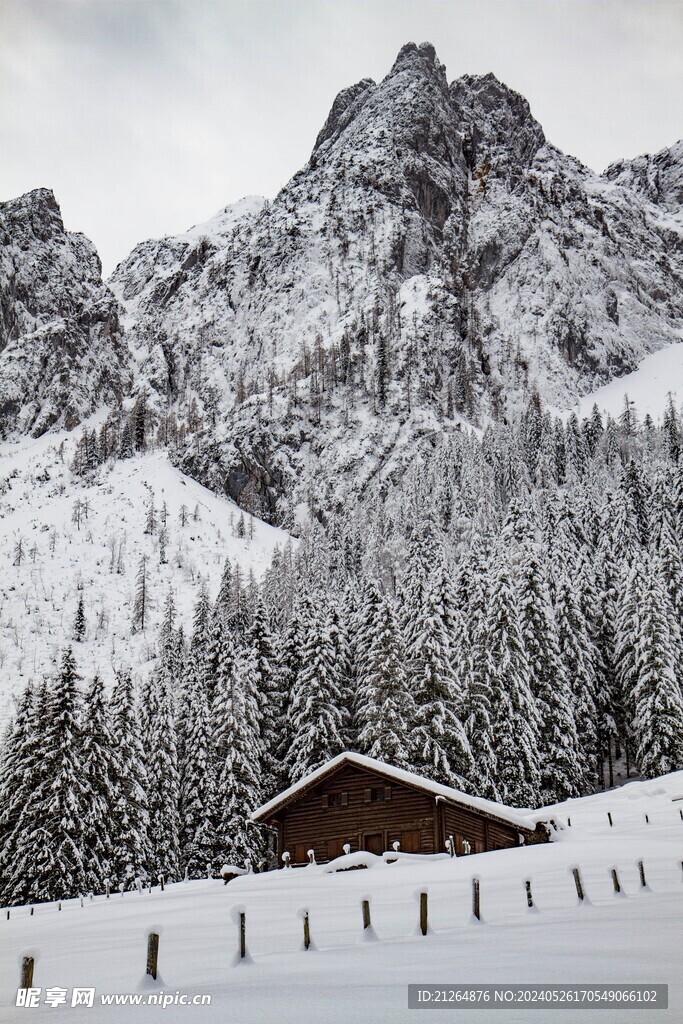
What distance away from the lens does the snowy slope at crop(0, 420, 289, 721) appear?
112m

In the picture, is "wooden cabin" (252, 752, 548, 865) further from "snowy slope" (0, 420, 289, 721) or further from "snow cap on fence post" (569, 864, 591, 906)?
"snowy slope" (0, 420, 289, 721)

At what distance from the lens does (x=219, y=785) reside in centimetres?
3966

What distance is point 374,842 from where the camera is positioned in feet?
99.9

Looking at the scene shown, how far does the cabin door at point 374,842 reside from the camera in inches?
1195

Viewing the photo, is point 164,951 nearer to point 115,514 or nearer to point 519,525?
point 519,525

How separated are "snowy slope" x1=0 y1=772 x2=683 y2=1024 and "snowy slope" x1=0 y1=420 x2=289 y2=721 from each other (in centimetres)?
8501

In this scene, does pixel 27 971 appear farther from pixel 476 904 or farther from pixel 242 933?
pixel 476 904

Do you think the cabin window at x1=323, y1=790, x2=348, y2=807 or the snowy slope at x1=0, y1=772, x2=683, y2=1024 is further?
the cabin window at x1=323, y1=790, x2=348, y2=807

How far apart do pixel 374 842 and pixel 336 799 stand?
2.17 m

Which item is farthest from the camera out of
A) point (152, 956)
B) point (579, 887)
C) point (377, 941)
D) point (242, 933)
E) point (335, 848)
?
point (335, 848)

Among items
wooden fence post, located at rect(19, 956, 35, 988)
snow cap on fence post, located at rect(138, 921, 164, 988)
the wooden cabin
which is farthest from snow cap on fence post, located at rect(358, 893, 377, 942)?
the wooden cabin

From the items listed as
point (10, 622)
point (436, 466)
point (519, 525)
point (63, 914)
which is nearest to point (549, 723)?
point (519, 525)

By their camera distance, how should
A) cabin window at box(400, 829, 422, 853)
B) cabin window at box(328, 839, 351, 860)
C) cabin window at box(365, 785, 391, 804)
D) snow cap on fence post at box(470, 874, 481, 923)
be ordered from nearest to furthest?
snow cap on fence post at box(470, 874, 481, 923)
cabin window at box(400, 829, 422, 853)
cabin window at box(365, 785, 391, 804)
cabin window at box(328, 839, 351, 860)

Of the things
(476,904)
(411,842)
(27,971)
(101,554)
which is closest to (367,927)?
(476,904)
